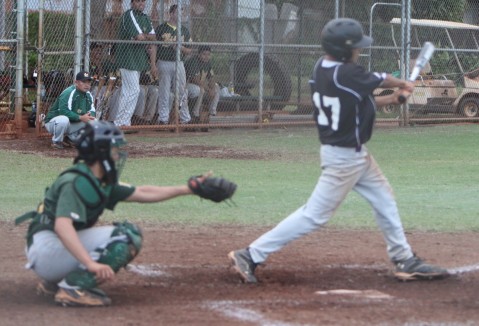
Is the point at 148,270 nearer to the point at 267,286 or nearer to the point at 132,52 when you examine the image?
the point at 267,286

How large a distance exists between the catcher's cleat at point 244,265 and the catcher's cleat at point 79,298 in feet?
3.35

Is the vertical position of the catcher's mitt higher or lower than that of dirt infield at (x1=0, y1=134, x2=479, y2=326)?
higher

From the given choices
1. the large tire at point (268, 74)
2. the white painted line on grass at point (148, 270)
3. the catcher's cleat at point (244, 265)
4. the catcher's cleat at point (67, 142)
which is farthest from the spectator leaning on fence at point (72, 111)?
the catcher's cleat at point (244, 265)

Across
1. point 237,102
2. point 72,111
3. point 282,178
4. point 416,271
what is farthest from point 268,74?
point 416,271

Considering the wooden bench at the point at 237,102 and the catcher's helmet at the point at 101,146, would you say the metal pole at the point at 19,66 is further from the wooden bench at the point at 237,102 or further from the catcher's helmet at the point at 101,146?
the catcher's helmet at the point at 101,146

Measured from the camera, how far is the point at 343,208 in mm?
9633

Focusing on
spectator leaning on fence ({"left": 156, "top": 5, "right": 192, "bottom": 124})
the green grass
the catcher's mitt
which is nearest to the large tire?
the green grass

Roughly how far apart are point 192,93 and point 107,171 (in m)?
11.7

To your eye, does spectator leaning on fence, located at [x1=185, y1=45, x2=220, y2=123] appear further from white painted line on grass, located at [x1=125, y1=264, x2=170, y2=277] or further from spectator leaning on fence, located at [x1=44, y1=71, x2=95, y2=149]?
white painted line on grass, located at [x1=125, y1=264, x2=170, y2=277]

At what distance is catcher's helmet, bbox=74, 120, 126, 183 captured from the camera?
551 cm

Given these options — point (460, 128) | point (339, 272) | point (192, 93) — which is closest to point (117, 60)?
point (192, 93)

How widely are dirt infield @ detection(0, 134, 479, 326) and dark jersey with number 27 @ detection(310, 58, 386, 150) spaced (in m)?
1.03

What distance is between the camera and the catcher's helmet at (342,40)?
20.0 feet

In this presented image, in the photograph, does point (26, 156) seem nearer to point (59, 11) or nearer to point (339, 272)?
point (59, 11)
